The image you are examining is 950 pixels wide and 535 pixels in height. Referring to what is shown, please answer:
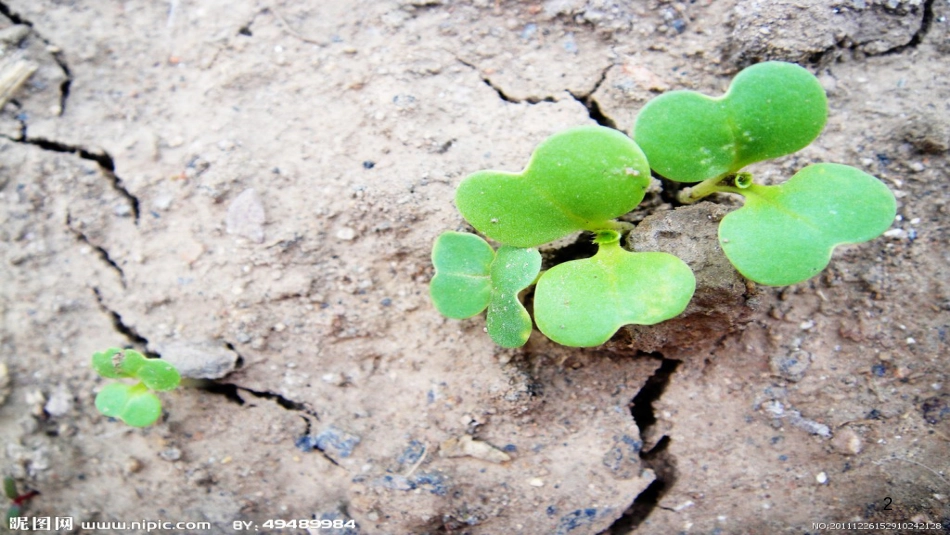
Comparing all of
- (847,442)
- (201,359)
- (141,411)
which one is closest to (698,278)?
(847,442)

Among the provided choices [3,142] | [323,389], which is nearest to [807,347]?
[323,389]

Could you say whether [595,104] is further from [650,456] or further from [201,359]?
[201,359]

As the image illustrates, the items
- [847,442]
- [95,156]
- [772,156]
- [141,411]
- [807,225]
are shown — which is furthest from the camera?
[95,156]

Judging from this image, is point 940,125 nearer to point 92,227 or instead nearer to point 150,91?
point 150,91

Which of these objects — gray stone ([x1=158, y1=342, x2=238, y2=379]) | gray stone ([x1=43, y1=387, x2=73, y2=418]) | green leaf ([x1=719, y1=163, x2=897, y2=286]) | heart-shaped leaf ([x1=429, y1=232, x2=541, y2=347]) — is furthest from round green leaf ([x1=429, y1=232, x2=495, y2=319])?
gray stone ([x1=43, y1=387, x2=73, y2=418])

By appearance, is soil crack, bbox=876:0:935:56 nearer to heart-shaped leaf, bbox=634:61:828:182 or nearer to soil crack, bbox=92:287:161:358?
heart-shaped leaf, bbox=634:61:828:182
